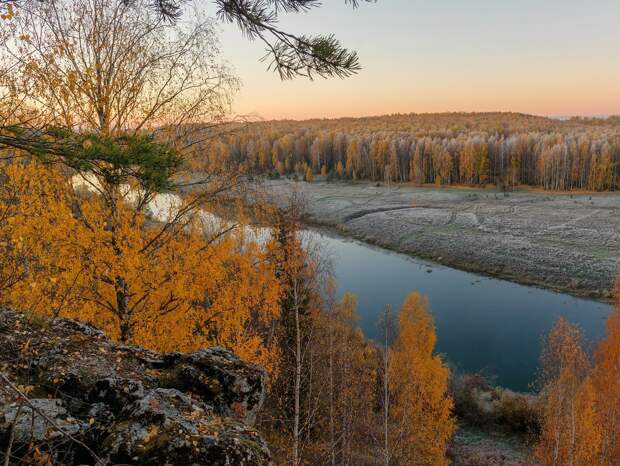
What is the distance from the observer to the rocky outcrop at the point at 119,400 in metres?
3.79

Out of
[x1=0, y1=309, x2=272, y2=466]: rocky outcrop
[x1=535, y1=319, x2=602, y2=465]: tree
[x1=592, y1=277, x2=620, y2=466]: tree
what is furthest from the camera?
[x1=592, y1=277, x2=620, y2=466]: tree

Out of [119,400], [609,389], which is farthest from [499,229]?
[119,400]

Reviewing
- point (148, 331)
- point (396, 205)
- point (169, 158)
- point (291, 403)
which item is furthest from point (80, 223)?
point (396, 205)

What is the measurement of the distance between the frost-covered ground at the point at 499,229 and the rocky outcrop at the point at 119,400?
2680 cm

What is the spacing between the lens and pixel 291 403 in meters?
16.7

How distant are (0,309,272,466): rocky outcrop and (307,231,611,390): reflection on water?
20.1 meters

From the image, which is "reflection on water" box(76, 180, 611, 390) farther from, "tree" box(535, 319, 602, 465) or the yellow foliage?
the yellow foliage

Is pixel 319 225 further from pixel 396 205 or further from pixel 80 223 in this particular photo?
pixel 80 223

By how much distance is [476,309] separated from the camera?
3866cm

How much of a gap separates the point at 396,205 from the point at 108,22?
71.6 meters

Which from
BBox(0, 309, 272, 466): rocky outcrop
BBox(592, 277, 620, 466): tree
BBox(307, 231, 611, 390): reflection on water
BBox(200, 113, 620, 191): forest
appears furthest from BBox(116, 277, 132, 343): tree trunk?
BBox(200, 113, 620, 191): forest

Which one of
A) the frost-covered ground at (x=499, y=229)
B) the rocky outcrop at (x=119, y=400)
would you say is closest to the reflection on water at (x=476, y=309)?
the frost-covered ground at (x=499, y=229)

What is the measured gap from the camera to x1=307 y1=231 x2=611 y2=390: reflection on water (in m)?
31.6

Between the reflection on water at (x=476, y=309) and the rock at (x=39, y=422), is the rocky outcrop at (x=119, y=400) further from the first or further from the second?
the reflection on water at (x=476, y=309)
